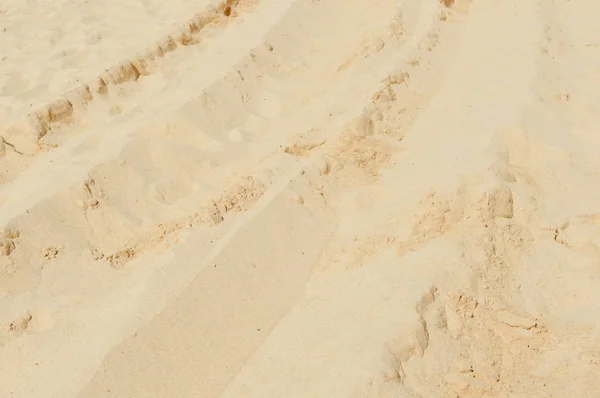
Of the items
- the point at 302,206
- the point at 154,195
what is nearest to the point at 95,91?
the point at 154,195

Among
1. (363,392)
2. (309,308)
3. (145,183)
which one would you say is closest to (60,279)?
(145,183)

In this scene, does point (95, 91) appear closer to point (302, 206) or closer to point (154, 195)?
point (154, 195)

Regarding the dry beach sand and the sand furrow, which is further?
the sand furrow

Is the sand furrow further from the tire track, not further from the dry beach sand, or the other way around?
the tire track

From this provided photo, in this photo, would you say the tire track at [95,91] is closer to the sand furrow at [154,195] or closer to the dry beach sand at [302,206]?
the dry beach sand at [302,206]

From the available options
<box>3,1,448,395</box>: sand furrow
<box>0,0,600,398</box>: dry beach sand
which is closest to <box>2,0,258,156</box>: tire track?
<box>0,0,600,398</box>: dry beach sand

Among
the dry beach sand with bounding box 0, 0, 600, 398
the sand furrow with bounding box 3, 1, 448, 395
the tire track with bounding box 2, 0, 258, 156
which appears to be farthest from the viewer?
the tire track with bounding box 2, 0, 258, 156

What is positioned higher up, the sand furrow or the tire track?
the tire track

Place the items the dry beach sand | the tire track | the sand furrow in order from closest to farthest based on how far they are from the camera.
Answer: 1. the dry beach sand
2. the sand furrow
3. the tire track

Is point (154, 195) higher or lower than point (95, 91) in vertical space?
lower
